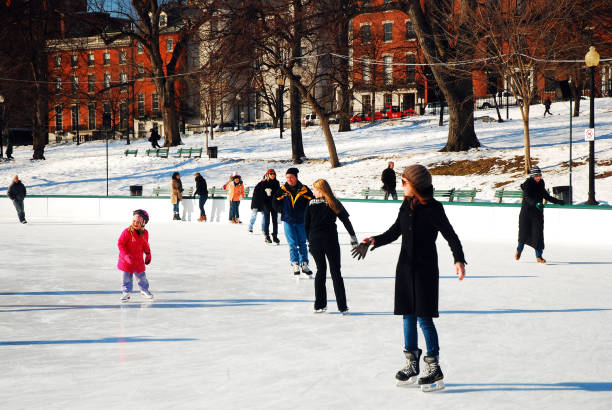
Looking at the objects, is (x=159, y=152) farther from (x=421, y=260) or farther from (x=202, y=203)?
(x=421, y=260)

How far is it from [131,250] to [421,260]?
468 centimetres

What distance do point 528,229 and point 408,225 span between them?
313 inches

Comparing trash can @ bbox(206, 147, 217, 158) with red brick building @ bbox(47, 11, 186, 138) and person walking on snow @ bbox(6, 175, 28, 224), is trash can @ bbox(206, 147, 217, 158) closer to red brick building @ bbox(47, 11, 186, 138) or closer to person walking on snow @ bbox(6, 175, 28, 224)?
person walking on snow @ bbox(6, 175, 28, 224)

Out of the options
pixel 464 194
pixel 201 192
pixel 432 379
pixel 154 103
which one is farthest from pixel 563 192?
pixel 154 103

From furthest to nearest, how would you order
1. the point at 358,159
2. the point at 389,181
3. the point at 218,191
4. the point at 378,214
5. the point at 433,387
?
the point at 358,159
the point at 218,191
the point at 389,181
the point at 378,214
the point at 433,387

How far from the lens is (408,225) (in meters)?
5.45

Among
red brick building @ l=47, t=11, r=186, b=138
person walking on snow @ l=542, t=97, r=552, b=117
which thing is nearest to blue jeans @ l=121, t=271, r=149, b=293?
person walking on snow @ l=542, t=97, r=552, b=117

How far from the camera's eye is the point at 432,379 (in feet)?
17.4

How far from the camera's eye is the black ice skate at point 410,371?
5418 millimetres

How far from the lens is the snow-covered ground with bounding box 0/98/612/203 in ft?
91.9

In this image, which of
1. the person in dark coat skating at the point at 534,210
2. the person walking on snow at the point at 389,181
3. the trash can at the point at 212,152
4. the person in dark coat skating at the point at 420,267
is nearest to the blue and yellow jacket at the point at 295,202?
the person in dark coat skating at the point at 534,210

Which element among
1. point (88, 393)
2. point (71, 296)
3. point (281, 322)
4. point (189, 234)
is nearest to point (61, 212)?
point (189, 234)

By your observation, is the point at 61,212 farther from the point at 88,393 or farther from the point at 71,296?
the point at 88,393

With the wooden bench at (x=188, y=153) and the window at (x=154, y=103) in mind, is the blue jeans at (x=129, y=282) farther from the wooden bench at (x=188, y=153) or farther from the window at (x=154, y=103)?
the window at (x=154, y=103)
